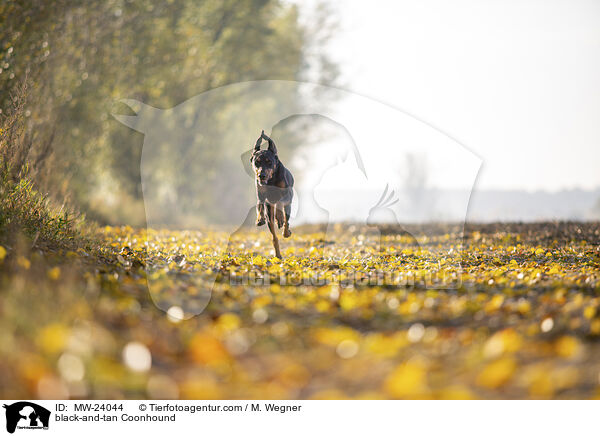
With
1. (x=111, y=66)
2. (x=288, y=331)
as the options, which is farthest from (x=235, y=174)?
(x=288, y=331)

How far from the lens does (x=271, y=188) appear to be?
27.6 ft

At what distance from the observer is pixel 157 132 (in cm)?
2297

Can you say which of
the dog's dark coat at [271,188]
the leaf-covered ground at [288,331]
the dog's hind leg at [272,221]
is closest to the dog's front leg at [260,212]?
the dog's dark coat at [271,188]

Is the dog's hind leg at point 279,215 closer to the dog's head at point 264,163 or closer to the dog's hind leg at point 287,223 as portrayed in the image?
the dog's hind leg at point 287,223

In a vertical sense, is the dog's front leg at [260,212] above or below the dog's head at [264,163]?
below

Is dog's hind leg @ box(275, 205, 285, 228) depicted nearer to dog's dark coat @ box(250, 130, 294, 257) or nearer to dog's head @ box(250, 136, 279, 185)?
dog's dark coat @ box(250, 130, 294, 257)

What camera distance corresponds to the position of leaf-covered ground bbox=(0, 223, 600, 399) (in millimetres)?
2975

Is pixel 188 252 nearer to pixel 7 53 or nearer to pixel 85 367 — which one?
pixel 7 53
